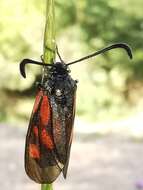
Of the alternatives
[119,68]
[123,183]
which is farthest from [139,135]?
[123,183]

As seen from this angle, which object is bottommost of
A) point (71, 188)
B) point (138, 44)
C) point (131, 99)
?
point (71, 188)

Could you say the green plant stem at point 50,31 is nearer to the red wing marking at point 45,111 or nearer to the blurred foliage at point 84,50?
the red wing marking at point 45,111

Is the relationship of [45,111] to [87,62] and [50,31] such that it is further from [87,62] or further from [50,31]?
[87,62]

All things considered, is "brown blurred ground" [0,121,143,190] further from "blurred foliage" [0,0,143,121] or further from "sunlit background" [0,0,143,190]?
"blurred foliage" [0,0,143,121]

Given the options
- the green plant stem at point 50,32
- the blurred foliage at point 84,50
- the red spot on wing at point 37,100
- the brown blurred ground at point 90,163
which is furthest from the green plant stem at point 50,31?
the blurred foliage at point 84,50

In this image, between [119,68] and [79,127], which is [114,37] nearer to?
[119,68]

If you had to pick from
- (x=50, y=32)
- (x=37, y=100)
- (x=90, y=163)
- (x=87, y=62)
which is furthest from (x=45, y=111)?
(x=87, y=62)

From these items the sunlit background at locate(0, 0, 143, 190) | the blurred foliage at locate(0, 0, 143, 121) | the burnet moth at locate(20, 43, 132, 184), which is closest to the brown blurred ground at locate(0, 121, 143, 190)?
the sunlit background at locate(0, 0, 143, 190)
